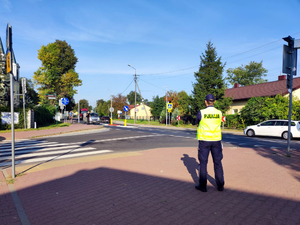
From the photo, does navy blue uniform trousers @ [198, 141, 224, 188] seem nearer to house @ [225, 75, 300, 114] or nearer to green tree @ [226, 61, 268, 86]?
house @ [225, 75, 300, 114]

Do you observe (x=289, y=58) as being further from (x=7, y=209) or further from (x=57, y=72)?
(x=57, y=72)

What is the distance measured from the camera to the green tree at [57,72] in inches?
1762

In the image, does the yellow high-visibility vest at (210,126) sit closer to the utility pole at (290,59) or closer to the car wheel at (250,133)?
the utility pole at (290,59)

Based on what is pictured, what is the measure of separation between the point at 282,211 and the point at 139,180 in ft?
9.50

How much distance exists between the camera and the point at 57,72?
47406 mm

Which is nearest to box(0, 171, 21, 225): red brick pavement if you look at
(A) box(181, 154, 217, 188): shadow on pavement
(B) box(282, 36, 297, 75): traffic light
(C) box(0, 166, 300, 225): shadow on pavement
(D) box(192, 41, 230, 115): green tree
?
(C) box(0, 166, 300, 225): shadow on pavement

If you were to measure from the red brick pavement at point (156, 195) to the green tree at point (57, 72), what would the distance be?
4102cm

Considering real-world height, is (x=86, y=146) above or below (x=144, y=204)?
below

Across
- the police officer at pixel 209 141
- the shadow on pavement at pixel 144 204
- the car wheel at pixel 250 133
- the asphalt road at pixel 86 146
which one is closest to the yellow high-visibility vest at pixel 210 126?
the police officer at pixel 209 141

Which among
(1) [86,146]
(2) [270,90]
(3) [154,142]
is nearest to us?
(1) [86,146]

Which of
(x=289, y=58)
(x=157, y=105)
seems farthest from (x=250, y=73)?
(x=289, y=58)

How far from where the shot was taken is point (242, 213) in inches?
140

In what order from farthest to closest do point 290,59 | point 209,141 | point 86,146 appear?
point 86,146, point 290,59, point 209,141

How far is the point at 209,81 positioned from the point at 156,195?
31.8 metres
